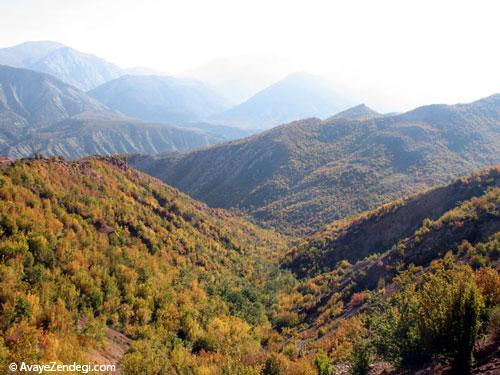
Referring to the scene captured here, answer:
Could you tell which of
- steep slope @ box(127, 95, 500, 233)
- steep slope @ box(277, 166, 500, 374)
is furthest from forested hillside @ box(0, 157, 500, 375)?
steep slope @ box(127, 95, 500, 233)

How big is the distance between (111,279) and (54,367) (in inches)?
500

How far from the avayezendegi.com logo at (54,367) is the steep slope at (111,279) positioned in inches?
19.8

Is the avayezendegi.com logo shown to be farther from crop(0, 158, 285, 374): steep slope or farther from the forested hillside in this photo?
crop(0, 158, 285, 374): steep slope

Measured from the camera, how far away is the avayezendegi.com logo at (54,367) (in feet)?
45.0

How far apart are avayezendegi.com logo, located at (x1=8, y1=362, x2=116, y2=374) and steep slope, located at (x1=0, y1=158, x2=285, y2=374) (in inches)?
19.8

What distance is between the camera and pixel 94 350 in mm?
19672

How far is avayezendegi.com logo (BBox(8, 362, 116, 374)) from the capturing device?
45.0 feet

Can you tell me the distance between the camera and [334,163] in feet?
387

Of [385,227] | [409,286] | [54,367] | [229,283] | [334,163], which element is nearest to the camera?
[54,367]

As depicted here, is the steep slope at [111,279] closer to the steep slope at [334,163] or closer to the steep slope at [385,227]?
the steep slope at [385,227]

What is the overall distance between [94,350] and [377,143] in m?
120

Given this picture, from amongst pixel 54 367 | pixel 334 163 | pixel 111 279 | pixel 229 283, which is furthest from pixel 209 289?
pixel 334 163

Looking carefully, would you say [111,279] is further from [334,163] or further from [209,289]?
[334,163]

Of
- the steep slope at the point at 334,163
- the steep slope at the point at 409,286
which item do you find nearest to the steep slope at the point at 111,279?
the steep slope at the point at 409,286
